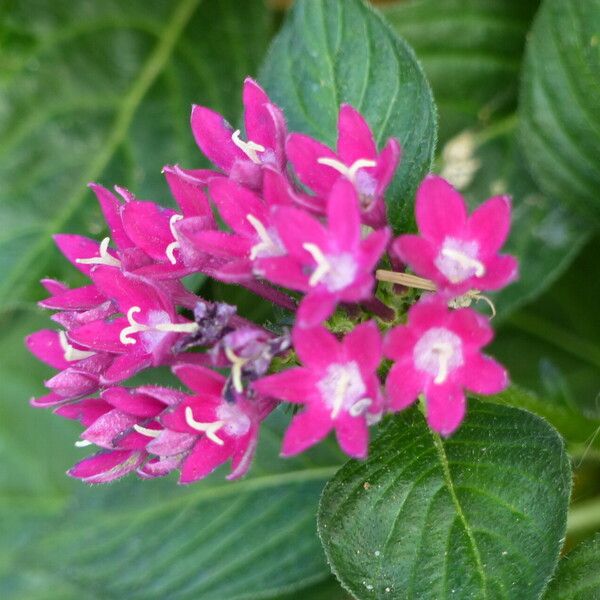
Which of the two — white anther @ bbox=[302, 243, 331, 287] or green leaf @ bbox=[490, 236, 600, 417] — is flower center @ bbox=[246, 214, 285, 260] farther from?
green leaf @ bbox=[490, 236, 600, 417]

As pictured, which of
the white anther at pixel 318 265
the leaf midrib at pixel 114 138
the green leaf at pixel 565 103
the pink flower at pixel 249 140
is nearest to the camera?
the white anther at pixel 318 265

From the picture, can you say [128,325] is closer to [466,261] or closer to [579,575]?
[466,261]

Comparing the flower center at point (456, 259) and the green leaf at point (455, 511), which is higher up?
the flower center at point (456, 259)

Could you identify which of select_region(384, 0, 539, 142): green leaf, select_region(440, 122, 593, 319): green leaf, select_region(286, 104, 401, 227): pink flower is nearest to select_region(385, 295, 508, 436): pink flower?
select_region(286, 104, 401, 227): pink flower

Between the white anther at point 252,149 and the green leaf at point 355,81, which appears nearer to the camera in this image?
the white anther at point 252,149

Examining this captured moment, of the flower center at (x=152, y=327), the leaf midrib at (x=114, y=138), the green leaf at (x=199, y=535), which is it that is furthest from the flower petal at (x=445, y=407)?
the leaf midrib at (x=114, y=138)

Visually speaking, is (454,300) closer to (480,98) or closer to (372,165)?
(372,165)

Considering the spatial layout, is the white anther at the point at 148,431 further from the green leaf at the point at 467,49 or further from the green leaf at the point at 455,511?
the green leaf at the point at 467,49

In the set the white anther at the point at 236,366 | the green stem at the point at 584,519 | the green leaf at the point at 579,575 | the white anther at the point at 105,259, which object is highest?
the white anther at the point at 105,259
